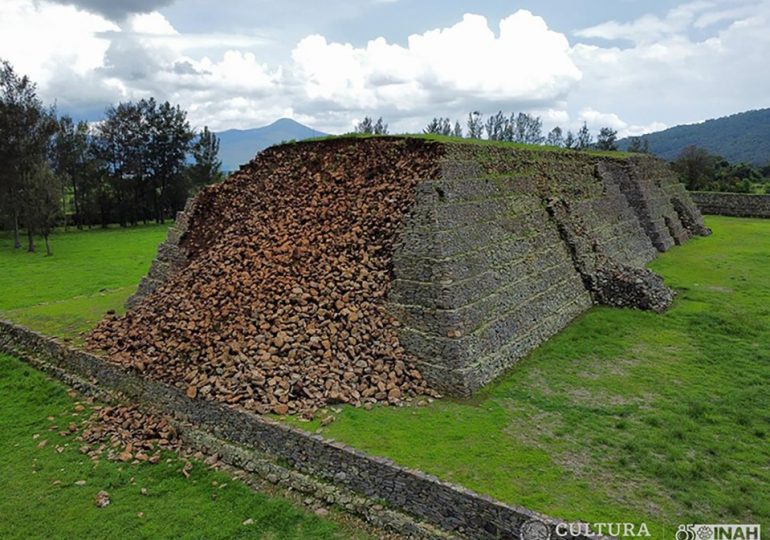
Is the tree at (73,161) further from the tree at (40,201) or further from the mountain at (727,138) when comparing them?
the mountain at (727,138)

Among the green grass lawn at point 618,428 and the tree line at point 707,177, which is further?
the tree line at point 707,177

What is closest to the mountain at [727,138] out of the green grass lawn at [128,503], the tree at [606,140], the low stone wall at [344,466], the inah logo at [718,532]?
the tree at [606,140]

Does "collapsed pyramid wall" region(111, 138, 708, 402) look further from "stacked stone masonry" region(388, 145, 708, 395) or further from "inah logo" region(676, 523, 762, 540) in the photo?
"inah logo" region(676, 523, 762, 540)

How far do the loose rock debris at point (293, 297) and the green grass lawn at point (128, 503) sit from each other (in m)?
1.61

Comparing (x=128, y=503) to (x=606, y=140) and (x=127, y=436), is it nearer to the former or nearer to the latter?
(x=127, y=436)

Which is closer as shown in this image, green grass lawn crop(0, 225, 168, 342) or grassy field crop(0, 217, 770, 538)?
grassy field crop(0, 217, 770, 538)

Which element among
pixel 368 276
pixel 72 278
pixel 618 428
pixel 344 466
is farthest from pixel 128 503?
pixel 72 278

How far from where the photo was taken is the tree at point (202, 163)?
55875 millimetres

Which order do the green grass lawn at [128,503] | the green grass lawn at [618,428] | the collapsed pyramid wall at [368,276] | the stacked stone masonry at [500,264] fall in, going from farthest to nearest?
the stacked stone masonry at [500,264] < the collapsed pyramid wall at [368,276] < the green grass lawn at [128,503] < the green grass lawn at [618,428]

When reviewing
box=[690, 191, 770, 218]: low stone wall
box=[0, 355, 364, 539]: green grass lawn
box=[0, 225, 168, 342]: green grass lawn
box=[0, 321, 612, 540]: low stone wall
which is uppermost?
box=[690, 191, 770, 218]: low stone wall

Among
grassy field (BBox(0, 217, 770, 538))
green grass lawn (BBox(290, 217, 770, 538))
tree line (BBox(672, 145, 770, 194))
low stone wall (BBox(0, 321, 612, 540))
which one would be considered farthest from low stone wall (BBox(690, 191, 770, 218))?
low stone wall (BBox(0, 321, 612, 540))

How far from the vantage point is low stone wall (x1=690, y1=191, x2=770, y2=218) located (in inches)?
1431

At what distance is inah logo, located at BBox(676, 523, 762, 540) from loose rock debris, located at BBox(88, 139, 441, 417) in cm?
484

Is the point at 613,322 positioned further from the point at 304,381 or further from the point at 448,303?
the point at 304,381
